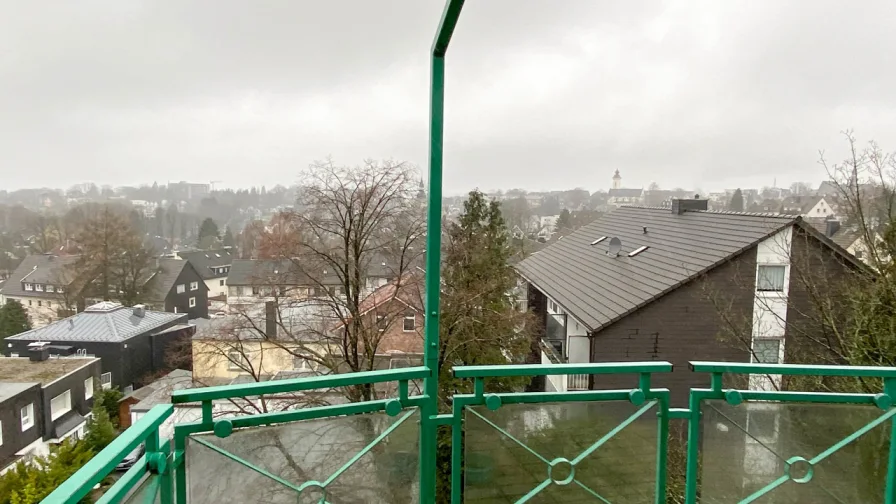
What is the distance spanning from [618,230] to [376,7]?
6.15 meters

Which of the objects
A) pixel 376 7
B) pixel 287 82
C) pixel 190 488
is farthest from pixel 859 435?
pixel 287 82

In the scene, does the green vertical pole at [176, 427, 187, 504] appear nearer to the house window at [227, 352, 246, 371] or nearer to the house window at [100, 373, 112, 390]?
the house window at [100, 373, 112, 390]

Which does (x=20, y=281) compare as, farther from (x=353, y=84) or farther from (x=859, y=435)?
(x=859, y=435)

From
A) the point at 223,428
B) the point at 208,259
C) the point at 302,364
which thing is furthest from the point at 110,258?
the point at 223,428

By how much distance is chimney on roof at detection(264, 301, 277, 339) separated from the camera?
716 centimetres

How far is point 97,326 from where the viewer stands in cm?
554

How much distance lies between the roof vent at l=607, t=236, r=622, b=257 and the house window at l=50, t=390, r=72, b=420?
7439 millimetres

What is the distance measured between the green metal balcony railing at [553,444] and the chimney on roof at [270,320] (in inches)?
247

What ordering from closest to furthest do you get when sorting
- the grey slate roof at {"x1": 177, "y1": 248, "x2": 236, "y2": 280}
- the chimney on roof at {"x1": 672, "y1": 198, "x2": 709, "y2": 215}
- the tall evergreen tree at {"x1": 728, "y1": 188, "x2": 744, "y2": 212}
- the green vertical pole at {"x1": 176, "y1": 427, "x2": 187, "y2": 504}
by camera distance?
the green vertical pole at {"x1": 176, "y1": 427, "x2": 187, "y2": 504} < the tall evergreen tree at {"x1": 728, "y1": 188, "x2": 744, "y2": 212} < the grey slate roof at {"x1": 177, "y1": 248, "x2": 236, "y2": 280} < the chimney on roof at {"x1": 672, "y1": 198, "x2": 709, "y2": 215}

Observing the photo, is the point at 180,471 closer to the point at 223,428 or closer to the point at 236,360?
the point at 223,428

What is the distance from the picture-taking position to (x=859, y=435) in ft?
4.54

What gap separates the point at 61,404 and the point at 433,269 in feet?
22.8

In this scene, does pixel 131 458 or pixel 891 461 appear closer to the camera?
pixel 131 458

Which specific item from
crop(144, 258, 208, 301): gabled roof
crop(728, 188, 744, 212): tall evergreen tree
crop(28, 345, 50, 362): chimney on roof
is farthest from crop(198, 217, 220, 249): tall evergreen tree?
crop(728, 188, 744, 212): tall evergreen tree
